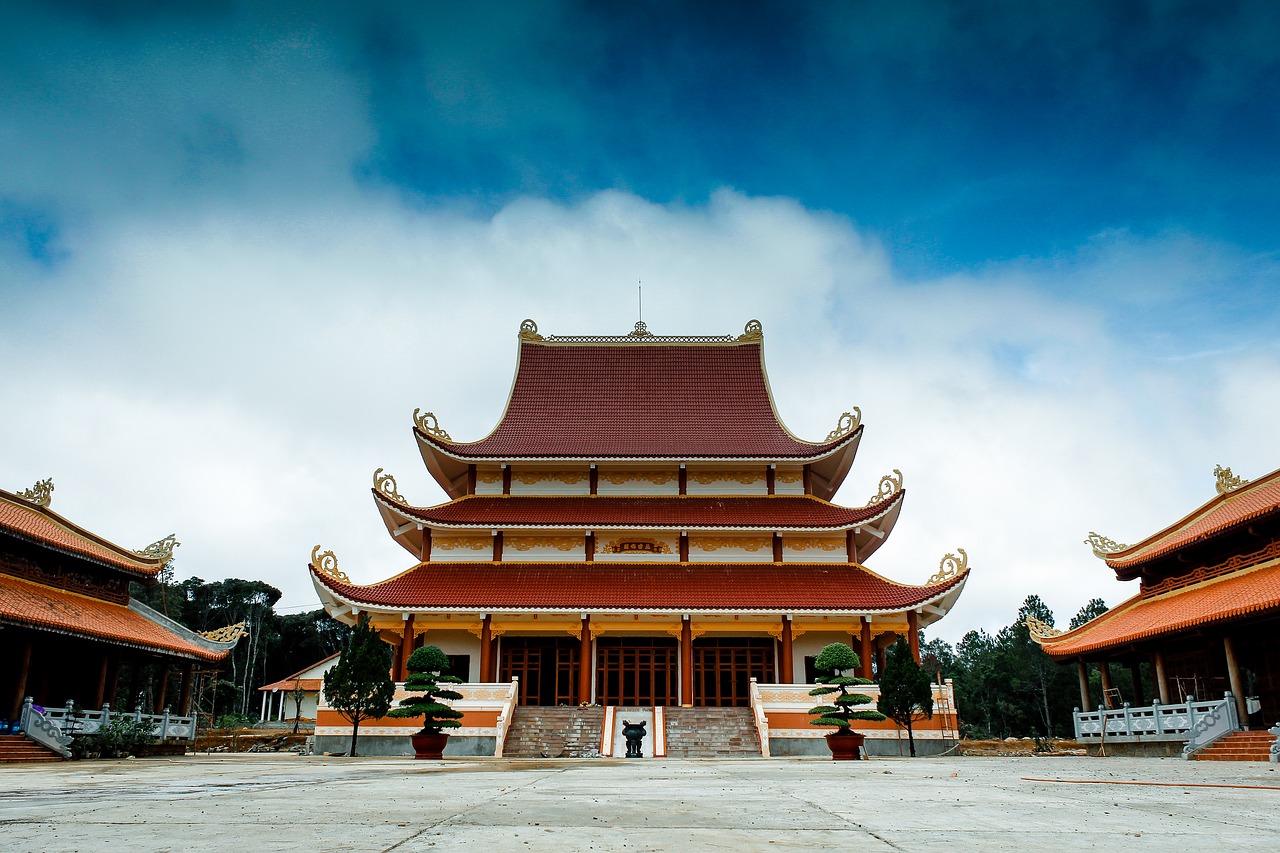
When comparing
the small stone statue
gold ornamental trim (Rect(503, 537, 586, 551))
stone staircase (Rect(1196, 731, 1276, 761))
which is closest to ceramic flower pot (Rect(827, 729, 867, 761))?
the small stone statue

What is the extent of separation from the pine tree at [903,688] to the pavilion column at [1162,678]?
684 cm

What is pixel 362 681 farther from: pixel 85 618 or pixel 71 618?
pixel 85 618

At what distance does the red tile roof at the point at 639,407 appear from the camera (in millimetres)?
31188

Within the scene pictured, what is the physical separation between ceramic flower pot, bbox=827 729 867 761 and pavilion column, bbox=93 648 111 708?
1876 centimetres

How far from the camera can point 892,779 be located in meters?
10.7

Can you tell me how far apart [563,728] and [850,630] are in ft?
30.7

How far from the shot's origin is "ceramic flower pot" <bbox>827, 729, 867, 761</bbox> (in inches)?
779

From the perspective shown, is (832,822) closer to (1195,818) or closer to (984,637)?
(1195,818)

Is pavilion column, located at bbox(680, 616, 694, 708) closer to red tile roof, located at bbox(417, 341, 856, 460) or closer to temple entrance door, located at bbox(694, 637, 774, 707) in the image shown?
temple entrance door, located at bbox(694, 637, 774, 707)

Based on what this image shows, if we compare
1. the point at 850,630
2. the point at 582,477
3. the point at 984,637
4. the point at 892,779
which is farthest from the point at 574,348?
the point at 984,637

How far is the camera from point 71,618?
2175cm

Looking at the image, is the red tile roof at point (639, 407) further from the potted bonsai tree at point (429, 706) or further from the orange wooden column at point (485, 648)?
the potted bonsai tree at point (429, 706)

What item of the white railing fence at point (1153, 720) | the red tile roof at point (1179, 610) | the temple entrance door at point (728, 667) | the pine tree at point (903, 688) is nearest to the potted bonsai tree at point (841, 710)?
the pine tree at point (903, 688)

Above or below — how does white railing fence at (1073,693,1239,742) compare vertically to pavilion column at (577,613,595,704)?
below
